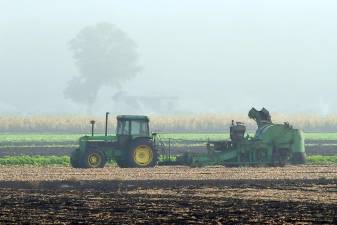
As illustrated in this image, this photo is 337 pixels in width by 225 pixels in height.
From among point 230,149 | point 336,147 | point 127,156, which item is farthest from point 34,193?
point 336,147

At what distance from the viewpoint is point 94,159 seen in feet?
139

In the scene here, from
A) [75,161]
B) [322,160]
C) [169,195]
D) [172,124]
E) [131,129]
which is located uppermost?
[172,124]

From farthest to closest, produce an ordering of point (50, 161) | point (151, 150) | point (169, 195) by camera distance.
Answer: point (50, 161) < point (151, 150) < point (169, 195)

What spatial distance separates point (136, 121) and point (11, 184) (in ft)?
33.4

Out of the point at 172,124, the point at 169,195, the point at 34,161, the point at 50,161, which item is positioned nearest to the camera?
the point at 169,195

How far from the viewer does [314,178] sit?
116 ft

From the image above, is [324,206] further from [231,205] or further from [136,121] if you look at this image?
[136,121]

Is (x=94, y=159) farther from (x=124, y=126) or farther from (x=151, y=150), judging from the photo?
(x=151, y=150)

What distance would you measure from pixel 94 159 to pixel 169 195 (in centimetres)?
1367

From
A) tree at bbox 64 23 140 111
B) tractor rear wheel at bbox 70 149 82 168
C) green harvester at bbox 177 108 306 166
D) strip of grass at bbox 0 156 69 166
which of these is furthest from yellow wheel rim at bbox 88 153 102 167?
tree at bbox 64 23 140 111

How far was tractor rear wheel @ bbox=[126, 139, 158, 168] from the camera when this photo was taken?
41.9 m

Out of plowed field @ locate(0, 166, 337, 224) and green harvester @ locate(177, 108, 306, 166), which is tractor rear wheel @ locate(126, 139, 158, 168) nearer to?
plowed field @ locate(0, 166, 337, 224)

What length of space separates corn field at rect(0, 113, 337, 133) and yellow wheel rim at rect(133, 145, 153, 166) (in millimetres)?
50159

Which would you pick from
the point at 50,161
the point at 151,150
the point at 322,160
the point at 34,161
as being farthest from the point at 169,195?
the point at 322,160
